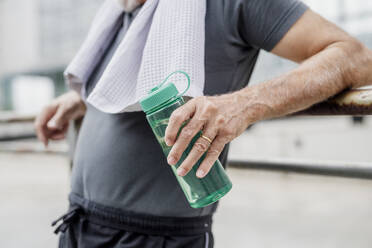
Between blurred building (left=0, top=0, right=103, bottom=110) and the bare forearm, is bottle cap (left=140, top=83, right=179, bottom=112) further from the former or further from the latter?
blurred building (left=0, top=0, right=103, bottom=110)

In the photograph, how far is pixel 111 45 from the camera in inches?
40.4

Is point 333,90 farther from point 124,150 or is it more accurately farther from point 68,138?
point 68,138

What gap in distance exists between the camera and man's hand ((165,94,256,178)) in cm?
61

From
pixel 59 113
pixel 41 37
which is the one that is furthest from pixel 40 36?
pixel 59 113

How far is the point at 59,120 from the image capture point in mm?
1298

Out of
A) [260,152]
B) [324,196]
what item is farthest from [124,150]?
Result: [260,152]

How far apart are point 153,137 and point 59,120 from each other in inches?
24.2

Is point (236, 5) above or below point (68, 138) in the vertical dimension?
above

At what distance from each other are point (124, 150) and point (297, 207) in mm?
2301

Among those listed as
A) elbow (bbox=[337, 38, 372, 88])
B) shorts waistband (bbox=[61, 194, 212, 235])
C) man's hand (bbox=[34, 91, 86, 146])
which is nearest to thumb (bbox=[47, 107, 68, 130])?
man's hand (bbox=[34, 91, 86, 146])

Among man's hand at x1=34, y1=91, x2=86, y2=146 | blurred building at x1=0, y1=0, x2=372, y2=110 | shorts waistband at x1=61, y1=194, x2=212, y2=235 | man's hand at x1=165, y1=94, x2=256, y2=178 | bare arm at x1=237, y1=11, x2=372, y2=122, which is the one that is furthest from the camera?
blurred building at x1=0, y1=0, x2=372, y2=110

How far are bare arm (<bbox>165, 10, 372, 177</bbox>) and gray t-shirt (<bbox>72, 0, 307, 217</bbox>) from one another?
6cm

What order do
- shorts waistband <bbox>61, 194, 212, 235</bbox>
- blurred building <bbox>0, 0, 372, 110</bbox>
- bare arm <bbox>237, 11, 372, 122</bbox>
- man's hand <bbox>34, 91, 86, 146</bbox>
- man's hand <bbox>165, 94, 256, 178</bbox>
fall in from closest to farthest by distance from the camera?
man's hand <bbox>165, 94, 256, 178</bbox> < bare arm <bbox>237, 11, 372, 122</bbox> < shorts waistband <bbox>61, 194, 212, 235</bbox> < man's hand <bbox>34, 91, 86, 146</bbox> < blurred building <bbox>0, 0, 372, 110</bbox>

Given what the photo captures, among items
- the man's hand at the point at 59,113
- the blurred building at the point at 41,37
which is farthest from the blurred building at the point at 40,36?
the man's hand at the point at 59,113
